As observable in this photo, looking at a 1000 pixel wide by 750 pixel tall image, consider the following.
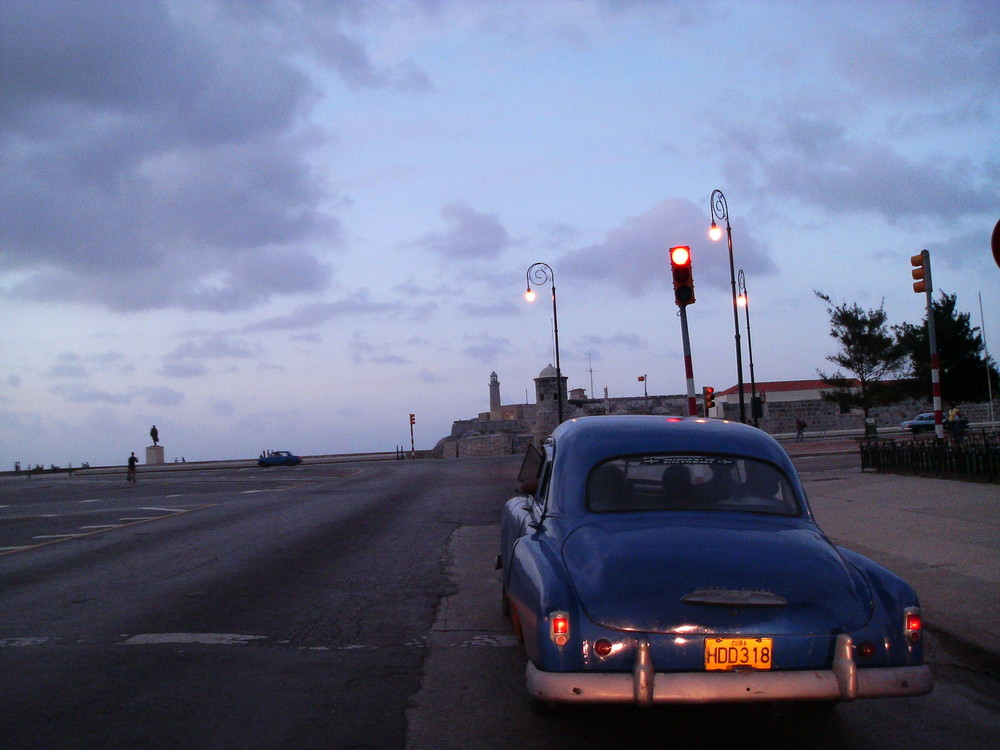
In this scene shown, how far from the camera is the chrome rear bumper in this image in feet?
12.6

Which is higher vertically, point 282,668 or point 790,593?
point 790,593

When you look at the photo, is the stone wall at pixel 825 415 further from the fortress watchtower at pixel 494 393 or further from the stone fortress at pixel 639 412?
the fortress watchtower at pixel 494 393

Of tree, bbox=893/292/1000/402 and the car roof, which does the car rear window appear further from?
tree, bbox=893/292/1000/402

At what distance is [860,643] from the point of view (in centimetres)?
404

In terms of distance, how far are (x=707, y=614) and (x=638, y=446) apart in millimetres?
1593

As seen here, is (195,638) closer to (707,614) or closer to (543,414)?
(707,614)

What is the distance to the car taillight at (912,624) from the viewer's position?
4152 mm

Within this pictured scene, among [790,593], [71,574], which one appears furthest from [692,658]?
[71,574]

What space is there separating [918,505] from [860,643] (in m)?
10.7

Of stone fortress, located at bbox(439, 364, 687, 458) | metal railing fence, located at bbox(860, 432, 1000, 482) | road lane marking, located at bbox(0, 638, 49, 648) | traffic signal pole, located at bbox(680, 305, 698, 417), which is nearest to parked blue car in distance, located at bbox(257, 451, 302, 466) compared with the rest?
stone fortress, located at bbox(439, 364, 687, 458)

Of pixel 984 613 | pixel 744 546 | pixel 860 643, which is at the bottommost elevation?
pixel 984 613

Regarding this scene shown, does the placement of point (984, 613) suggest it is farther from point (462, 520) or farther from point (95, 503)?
point (95, 503)

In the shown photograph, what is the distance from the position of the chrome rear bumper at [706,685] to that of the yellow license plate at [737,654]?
4cm

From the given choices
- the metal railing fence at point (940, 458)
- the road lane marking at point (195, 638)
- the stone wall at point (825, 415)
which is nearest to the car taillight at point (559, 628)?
the road lane marking at point (195, 638)
